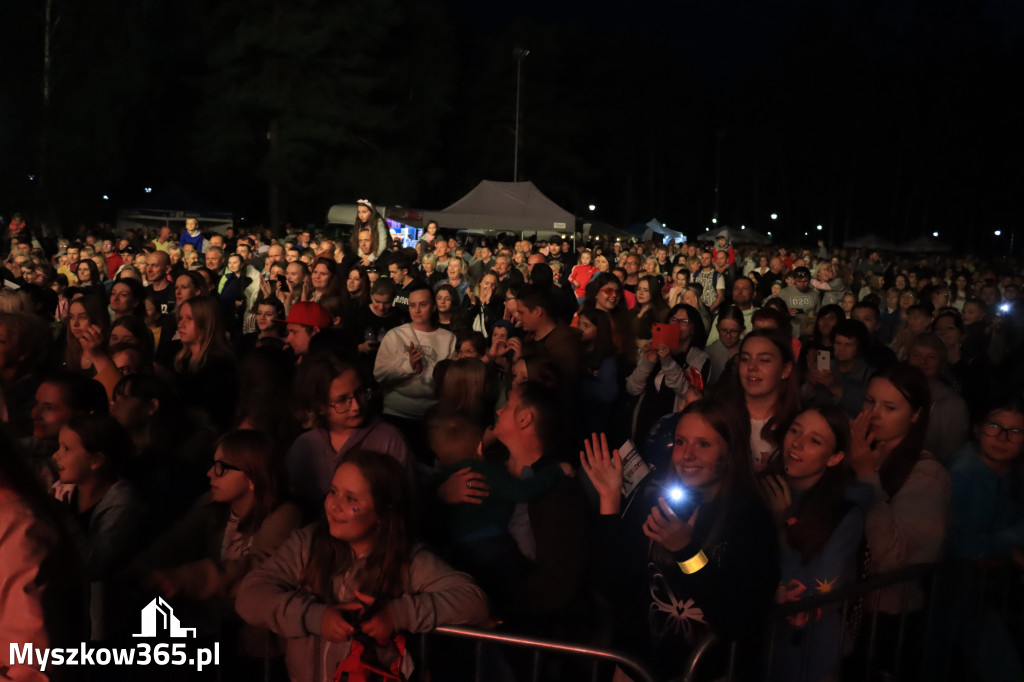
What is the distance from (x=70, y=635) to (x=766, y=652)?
212 cm

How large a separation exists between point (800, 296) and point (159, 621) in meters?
9.46

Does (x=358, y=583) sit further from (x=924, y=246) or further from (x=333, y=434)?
(x=924, y=246)

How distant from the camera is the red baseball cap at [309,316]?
6613 millimetres

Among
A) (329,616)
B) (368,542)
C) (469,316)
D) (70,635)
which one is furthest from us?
(469,316)

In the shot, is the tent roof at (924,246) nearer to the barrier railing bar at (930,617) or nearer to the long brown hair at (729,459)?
the barrier railing bar at (930,617)

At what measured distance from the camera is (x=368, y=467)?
3.36 m

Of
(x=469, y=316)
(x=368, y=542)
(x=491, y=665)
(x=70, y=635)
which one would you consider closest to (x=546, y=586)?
(x=491, y=665)

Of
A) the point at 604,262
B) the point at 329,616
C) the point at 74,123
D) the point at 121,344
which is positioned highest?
the point at 74,123

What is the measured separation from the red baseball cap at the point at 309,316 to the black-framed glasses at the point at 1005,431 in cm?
395

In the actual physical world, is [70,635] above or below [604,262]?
below

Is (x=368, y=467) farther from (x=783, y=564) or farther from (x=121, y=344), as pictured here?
(x=121, y=344)

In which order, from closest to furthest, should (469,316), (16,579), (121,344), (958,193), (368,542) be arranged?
(16,579), (368,542), (121,344), (469,316), (958,193)

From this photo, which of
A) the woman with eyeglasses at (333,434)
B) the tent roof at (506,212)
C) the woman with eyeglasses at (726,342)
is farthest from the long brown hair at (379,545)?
the tent roof at (506,212)

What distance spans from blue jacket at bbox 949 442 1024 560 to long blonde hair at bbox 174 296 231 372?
417 centimetres
